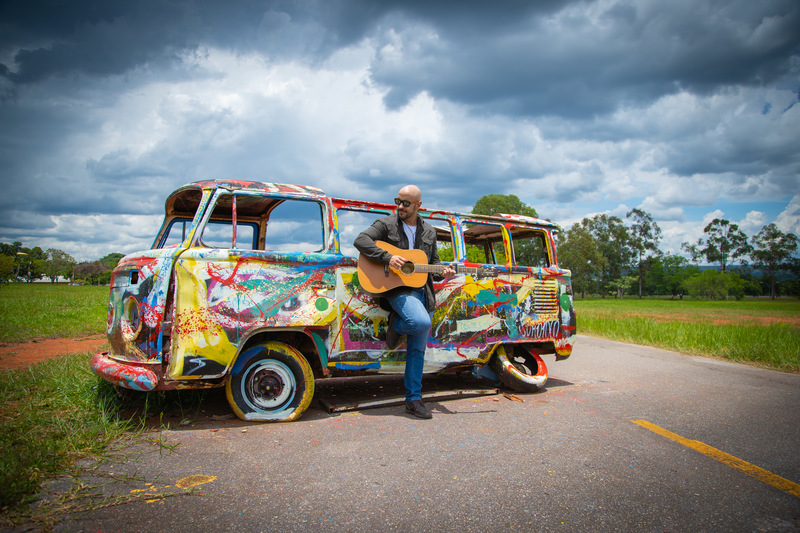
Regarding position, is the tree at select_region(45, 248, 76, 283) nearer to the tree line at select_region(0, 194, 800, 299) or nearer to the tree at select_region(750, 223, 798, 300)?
the tree line at select_region(0, 194, 800, 299)

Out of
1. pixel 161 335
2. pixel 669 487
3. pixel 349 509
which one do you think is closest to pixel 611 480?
pixel 669 487

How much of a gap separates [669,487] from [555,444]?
2.83ft

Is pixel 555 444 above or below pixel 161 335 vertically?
below

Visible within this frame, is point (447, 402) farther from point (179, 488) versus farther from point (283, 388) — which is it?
point (179, 488)

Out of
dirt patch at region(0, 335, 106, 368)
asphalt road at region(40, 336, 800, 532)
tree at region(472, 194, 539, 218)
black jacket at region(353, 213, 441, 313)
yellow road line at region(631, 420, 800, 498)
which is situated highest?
tree at region(472, 194, 539, 218)

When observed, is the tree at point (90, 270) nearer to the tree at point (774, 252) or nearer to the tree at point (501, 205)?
the tree at point (501, 205)

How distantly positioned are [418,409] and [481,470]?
1.32m

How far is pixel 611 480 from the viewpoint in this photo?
2828 millimetres

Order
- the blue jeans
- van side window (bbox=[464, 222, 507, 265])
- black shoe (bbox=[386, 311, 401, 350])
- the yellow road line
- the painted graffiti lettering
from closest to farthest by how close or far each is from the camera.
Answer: the yellow road line < the blue jeans < black shoe (bbox=[386, 311, 401, 350]) < the painted graffiti lettering < van side window (bbox=[464, 222, 507, 265])

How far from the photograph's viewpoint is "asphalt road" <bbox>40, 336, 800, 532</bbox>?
2326 mm

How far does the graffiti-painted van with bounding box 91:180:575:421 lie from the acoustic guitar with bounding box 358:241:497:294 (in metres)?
0.05

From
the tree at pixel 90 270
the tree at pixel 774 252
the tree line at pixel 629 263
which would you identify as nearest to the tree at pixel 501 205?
the tree line at pixel 629 263

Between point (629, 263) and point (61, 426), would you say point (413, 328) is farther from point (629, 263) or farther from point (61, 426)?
point (629, 263)

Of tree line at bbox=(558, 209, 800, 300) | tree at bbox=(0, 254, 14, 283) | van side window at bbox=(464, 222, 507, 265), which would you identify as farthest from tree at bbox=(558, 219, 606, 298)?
tree at bbox=(0, 254, 14, 283)
